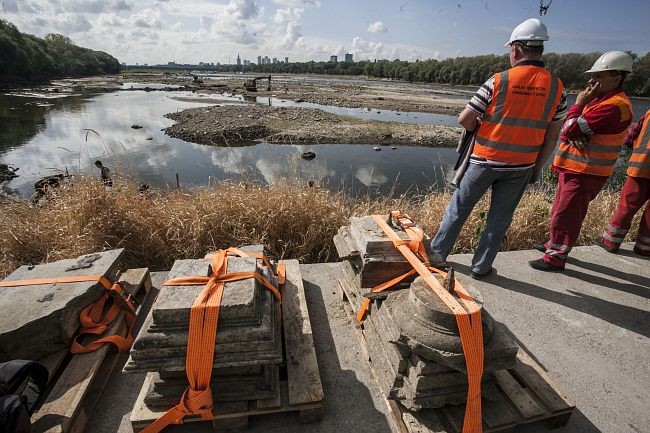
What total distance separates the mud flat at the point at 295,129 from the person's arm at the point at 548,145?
18.7 metres

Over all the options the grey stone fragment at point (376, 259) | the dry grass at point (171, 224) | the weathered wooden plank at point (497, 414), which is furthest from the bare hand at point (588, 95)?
the weathered wooden plank at point (497, 414)

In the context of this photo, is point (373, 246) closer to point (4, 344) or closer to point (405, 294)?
point (405, 294)

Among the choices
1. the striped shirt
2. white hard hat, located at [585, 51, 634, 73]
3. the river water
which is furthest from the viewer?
the river water

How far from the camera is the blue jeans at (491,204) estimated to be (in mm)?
3186

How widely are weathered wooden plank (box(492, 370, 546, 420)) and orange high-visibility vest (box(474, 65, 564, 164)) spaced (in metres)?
1.86

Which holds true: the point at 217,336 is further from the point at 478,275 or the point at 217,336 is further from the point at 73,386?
the point at 478,275

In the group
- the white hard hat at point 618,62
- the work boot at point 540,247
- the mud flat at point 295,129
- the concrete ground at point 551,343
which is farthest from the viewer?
the mud flat at point 295,129

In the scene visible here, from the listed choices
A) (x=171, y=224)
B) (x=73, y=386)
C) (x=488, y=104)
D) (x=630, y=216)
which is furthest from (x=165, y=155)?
(x=630, y=216)

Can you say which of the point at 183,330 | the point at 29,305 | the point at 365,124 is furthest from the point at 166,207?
the point at 365,124

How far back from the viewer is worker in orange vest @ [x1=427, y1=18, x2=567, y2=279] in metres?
2.86

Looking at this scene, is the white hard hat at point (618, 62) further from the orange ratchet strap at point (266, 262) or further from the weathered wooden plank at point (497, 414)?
the orange ratchet strap at point (266, 262)

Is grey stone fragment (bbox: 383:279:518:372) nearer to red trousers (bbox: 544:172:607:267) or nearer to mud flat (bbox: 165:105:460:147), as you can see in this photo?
red trousers (bbox: 544:172:607:267)

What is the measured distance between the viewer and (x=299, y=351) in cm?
222

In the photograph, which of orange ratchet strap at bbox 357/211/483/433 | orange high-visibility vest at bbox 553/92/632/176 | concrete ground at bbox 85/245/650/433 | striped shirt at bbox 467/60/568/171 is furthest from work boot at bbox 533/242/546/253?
orange ratchet strap at bbox 357/211/483/433
